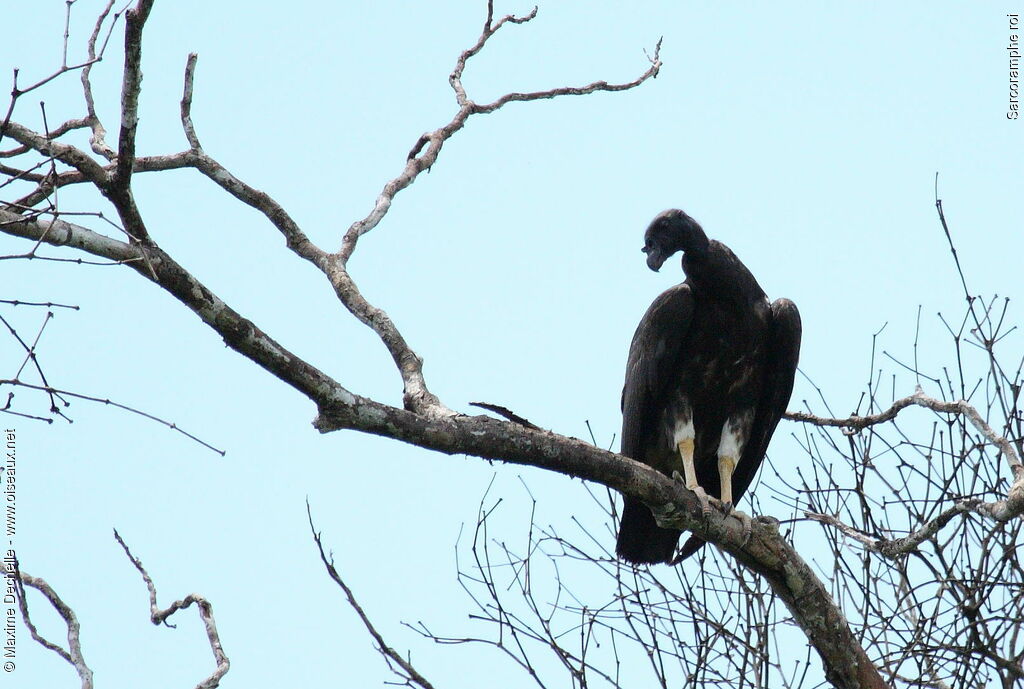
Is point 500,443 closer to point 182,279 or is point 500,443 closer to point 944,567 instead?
point 182,279

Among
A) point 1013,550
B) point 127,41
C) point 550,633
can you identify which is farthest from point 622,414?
point 127,41

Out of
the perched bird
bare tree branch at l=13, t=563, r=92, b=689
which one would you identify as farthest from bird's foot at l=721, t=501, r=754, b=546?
bare tree branch at l=13, t=563, r=92, b=689

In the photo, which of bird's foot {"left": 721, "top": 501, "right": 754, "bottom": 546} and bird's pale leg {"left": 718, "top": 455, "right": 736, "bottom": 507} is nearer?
bird's foot {"left": 721, "top": 501, "right": 754, "bottom": 546}

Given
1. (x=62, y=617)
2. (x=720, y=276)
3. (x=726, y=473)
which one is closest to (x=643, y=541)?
(x=726, y=473)

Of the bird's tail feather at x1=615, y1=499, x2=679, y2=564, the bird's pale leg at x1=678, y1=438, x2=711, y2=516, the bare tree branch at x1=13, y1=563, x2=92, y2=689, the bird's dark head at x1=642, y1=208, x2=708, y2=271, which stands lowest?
the bare tree branch at x1=13, y1=563, x2=92, y2=689

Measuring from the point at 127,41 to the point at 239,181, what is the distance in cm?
173

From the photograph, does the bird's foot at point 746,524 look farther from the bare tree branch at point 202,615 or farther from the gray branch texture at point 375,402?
the bare tree branch at point 202,615

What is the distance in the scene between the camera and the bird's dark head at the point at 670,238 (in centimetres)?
538

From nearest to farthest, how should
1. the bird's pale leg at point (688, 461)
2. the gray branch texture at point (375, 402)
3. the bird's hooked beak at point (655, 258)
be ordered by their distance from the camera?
the gray branch texture at point (375, 402), the bird's pale leg at point (688, 461), the bird's hooked beak at point (655, 258)

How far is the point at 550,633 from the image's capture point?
15.2 ft

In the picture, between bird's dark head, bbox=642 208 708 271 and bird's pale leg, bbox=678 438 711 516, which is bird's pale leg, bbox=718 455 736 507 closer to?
bird's pale leg, bbox=678 438 711 516

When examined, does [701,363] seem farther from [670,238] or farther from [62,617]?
[62,617]

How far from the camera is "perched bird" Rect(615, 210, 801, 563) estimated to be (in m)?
5.25

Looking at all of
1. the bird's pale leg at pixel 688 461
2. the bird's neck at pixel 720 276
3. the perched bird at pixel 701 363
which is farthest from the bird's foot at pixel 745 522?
the bird's neck at pixel 720 276
